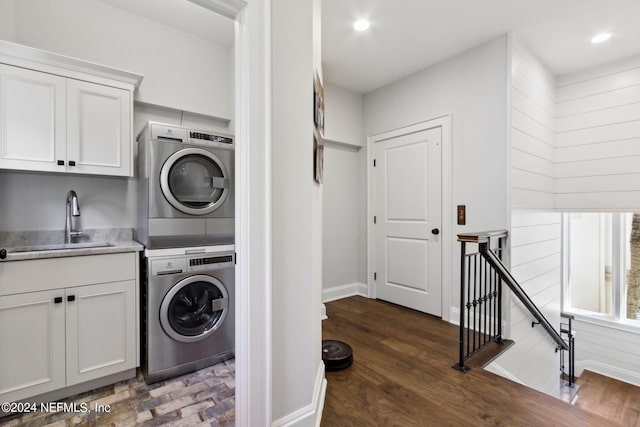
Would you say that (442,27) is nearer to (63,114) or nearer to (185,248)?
(185,248)

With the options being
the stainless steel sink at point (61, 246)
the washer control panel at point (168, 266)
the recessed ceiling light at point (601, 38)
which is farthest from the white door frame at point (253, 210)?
the recessed ceiling light at point (601, 38)

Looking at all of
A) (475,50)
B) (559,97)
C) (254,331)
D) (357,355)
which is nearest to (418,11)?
(475,50)

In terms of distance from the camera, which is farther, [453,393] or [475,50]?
[475,50]

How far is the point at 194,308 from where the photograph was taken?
85.9 inches

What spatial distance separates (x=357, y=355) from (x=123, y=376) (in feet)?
5.49

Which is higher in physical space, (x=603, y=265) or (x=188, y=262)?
(x=188, y=262)

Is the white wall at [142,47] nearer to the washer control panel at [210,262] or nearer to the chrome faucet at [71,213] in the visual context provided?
the chrome faucet at [71,213]

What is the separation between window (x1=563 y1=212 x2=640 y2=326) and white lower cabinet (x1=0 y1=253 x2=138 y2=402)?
4.84 metres

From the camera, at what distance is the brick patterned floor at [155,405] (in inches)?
63.3

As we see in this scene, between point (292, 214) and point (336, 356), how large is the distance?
4.42 ft

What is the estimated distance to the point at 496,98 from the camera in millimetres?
2711

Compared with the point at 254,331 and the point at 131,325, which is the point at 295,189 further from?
the point at 131,325

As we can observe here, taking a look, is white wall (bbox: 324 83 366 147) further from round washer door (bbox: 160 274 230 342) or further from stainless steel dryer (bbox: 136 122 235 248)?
round washer door (bbox: 160 274 230 342)

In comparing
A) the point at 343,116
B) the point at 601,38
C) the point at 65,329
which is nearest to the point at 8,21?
the point at 65,329
